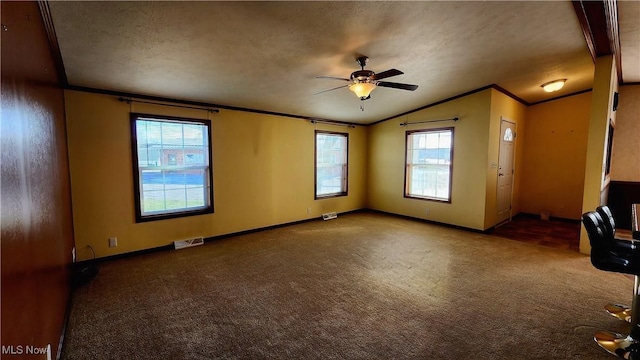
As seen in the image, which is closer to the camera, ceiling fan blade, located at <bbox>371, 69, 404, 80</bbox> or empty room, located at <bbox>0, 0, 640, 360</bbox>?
empty room, located at <bbox>0, 0, 640, 360</bbox>

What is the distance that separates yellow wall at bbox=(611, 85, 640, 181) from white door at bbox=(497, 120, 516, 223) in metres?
1.65

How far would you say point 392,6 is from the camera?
233 centimetres

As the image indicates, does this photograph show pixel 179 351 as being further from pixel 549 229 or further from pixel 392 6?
pixel 549 229

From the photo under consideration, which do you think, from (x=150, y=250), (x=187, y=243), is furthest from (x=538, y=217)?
(x=150, y=250)

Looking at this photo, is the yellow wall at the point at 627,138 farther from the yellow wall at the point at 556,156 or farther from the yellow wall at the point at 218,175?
the yellow wall at the point at 218,175

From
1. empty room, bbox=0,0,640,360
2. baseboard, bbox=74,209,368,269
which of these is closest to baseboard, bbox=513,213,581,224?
empty room, bbox=0,0,640,360

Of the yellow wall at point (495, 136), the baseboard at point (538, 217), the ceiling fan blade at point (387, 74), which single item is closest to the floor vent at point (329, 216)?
the yellow wall at point (495, 136)

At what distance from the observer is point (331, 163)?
641 cm

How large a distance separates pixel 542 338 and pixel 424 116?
4467mm

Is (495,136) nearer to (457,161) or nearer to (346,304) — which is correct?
(457,161)

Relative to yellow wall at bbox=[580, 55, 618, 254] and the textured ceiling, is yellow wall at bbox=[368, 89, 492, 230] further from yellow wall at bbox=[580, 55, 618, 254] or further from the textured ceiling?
yellow wall at bbox=[580, 55, 618, 254]

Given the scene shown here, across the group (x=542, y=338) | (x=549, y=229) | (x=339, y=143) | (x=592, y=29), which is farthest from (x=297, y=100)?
(x=549, y=229)

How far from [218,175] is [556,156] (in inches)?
272

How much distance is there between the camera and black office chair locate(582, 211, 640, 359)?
197 centimetres
